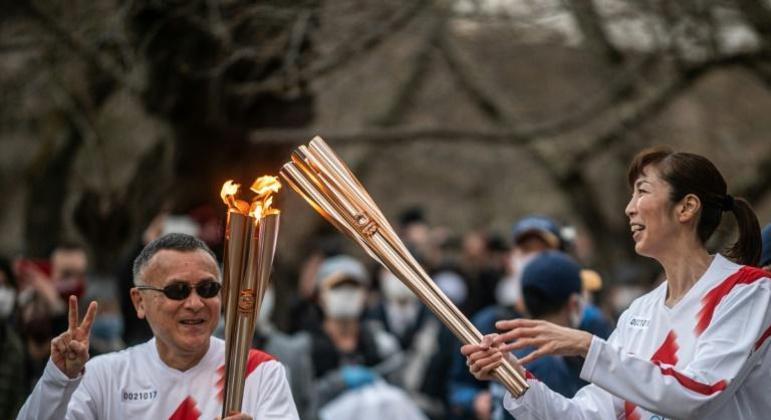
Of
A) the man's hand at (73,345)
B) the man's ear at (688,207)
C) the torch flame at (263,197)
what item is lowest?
the man's ear at (688,207)

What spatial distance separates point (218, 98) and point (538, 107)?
9.13 meters

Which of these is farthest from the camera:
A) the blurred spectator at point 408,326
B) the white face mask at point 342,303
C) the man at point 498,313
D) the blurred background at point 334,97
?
the blurred spectator at point 408,326

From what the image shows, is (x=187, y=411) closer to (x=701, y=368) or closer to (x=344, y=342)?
(x=701, y=368)

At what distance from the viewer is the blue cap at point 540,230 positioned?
7.83 meters

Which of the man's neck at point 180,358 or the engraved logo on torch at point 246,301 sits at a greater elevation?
the engraved logo on torch at point 246,301

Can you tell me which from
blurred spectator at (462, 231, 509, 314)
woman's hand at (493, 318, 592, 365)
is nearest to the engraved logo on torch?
woman's hand at (493, 318, 592, 365)

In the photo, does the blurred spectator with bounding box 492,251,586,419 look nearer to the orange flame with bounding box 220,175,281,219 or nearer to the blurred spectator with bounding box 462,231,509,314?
the orange flame with bounding box 220,175,281,219

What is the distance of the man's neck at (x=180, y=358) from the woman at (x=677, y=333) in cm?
106

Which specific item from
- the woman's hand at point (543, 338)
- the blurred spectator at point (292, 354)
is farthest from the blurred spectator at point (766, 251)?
the blurred spectator at point (292, 354)

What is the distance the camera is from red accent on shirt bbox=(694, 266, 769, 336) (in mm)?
4809

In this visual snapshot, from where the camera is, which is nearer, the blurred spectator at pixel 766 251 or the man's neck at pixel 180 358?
the man's neck at pixel 180 358

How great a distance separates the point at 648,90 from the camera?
1347 centimetres

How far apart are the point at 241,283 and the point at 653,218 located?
1438mm

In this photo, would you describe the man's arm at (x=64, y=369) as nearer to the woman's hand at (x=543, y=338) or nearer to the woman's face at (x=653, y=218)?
the woman's hand at (x=543, y=338)
